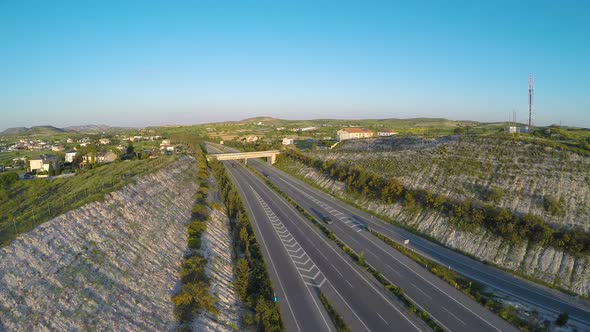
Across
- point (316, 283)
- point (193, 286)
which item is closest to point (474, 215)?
point (316, 283)

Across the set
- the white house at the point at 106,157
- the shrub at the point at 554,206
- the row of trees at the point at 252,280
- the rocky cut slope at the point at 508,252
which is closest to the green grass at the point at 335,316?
the row of trees at the point at 252,280

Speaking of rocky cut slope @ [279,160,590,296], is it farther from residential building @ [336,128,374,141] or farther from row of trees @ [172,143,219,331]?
residential building @ [336,128,374,141]

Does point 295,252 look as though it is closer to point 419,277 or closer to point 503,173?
point 419,277

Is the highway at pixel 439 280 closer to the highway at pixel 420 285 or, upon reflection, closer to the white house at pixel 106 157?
the highway at pixel 420 285

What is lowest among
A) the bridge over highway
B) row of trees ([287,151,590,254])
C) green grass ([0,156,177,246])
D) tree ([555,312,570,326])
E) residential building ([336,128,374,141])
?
tree ([555,312,570,326])

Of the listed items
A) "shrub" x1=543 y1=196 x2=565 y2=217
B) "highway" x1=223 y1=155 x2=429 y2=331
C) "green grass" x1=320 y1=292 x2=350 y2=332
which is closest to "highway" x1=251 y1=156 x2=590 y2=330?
"highway" x1=223 y1=155 x2=429 y2=331

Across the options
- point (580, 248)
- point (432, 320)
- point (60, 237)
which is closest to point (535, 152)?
point (580, 248)

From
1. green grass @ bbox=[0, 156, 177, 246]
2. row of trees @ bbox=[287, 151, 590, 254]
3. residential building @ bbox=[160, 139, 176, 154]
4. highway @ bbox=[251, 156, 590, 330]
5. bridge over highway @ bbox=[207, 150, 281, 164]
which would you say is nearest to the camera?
highway @ bbox=[251, 156, 590, 330]

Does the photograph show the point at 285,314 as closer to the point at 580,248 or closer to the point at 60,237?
the point at 60,237
